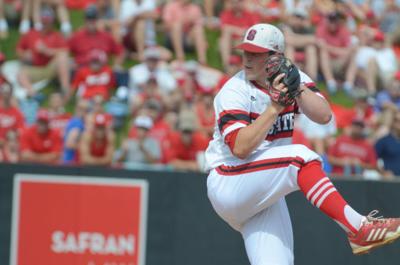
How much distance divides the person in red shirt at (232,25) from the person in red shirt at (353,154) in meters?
3.01

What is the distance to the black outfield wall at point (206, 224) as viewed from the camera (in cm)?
848

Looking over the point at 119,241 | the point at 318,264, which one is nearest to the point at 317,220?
the point at 318,264

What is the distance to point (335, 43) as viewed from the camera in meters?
14.3

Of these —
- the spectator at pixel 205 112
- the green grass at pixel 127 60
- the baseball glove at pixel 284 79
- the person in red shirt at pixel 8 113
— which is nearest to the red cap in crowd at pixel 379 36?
the green grass at pixel 127 60

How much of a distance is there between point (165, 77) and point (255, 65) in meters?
7.16

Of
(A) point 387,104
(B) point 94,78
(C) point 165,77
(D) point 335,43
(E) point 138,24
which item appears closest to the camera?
(A) point 387,104

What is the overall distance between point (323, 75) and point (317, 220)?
19.5ft

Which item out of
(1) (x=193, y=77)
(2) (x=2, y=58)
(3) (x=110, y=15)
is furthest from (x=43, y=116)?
(3) (x=110, y=15)

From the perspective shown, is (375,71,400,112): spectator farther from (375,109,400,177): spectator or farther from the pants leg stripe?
the pants leg stripe

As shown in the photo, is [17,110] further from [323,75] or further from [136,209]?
[323,75]

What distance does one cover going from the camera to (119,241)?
27.7 feet

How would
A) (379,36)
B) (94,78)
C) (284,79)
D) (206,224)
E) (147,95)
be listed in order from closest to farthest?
(284,79), (206,224), (147,95), (94,78), (379,36)

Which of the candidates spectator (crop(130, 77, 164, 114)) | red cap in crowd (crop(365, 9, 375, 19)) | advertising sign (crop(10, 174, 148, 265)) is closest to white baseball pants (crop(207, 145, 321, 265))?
advertising sign (crop(10, 174, 148, 265))

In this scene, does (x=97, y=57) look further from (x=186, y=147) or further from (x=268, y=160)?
(x=268, y=160)
